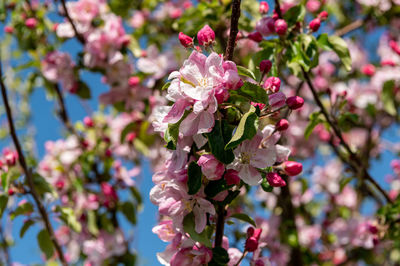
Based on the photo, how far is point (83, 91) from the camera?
3061 mm

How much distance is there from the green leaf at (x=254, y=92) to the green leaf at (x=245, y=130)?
0.30 ft

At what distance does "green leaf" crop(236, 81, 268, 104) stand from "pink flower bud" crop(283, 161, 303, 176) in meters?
0.25

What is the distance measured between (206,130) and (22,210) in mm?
1345

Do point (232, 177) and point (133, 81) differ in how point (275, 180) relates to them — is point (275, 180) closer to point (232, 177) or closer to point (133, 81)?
point (232, 177)

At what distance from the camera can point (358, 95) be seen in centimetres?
349

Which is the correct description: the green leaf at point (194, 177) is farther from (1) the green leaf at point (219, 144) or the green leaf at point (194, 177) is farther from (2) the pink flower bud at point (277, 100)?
(2) the pink flower bud at point (277, 100)

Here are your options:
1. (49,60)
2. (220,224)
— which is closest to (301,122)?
(49,60)

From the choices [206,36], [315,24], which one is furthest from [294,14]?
[206,36]

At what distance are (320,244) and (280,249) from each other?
0.55 metres

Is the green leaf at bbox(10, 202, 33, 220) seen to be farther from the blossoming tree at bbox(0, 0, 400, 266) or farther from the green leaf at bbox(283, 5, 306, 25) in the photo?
the green leaf at bbox(283, 5, 306, 25)

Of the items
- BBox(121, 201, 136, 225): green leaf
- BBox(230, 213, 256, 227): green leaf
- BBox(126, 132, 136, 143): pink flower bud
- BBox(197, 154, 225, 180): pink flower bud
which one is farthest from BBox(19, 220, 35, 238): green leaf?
BBox(197, 154, 225, 180): pink flower bud

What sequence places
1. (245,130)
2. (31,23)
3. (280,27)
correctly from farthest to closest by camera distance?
(31,23)
(280,27)
(245,130)

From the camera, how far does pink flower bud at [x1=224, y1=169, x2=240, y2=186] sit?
112 centimetres

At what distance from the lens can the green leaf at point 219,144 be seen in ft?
3.50
